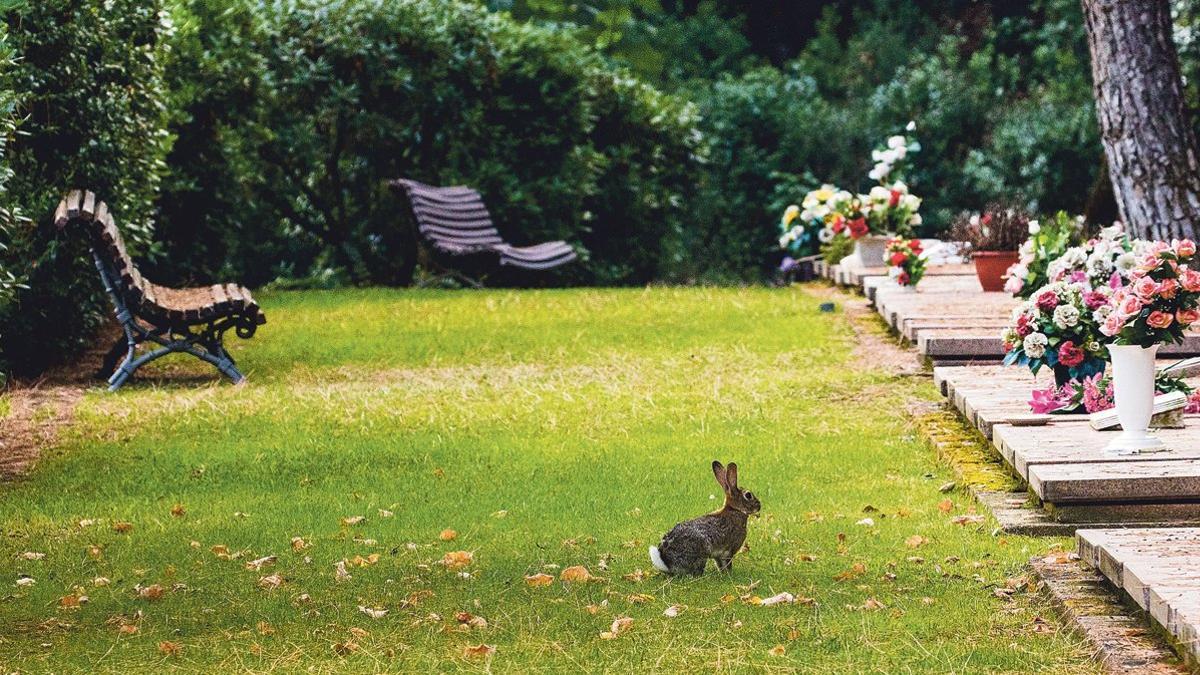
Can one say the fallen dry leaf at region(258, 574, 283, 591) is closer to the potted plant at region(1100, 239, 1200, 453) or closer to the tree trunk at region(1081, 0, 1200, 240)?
the potted plant at region(1100, 239, 1200, 453)

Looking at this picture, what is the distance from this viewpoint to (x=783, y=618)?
4.94 meters

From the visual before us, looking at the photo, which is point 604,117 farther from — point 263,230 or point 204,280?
point 204,280

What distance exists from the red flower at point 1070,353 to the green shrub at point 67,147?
584 cm

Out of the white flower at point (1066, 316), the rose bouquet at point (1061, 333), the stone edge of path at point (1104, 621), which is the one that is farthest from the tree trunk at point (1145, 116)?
the stone edge of path at point (1104, 621)

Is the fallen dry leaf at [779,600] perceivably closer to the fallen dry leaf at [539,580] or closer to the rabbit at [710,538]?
the rabbit at [710,538]

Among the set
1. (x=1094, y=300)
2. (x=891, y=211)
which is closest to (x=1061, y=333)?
(x=1094, y=300)

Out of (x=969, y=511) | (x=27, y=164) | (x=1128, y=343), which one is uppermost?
(x=27, y=164)

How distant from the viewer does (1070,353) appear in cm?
650

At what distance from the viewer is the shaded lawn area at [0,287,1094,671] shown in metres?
4.77

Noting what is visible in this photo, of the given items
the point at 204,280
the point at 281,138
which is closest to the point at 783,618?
the point at 204,280

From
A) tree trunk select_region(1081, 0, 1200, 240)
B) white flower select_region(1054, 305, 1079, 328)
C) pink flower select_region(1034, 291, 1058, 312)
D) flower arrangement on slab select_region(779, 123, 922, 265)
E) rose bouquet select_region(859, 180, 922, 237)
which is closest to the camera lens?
white flower select_region(1054, 305, 1079, 328)

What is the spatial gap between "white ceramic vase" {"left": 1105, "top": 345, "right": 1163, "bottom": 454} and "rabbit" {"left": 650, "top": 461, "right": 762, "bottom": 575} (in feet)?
4.55

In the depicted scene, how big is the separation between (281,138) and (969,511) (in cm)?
1078

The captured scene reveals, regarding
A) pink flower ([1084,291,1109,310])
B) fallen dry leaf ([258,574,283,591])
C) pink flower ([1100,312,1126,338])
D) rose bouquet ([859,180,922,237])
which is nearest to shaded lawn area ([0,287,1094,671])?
fallen dry leaf ([258,574,283,591])
